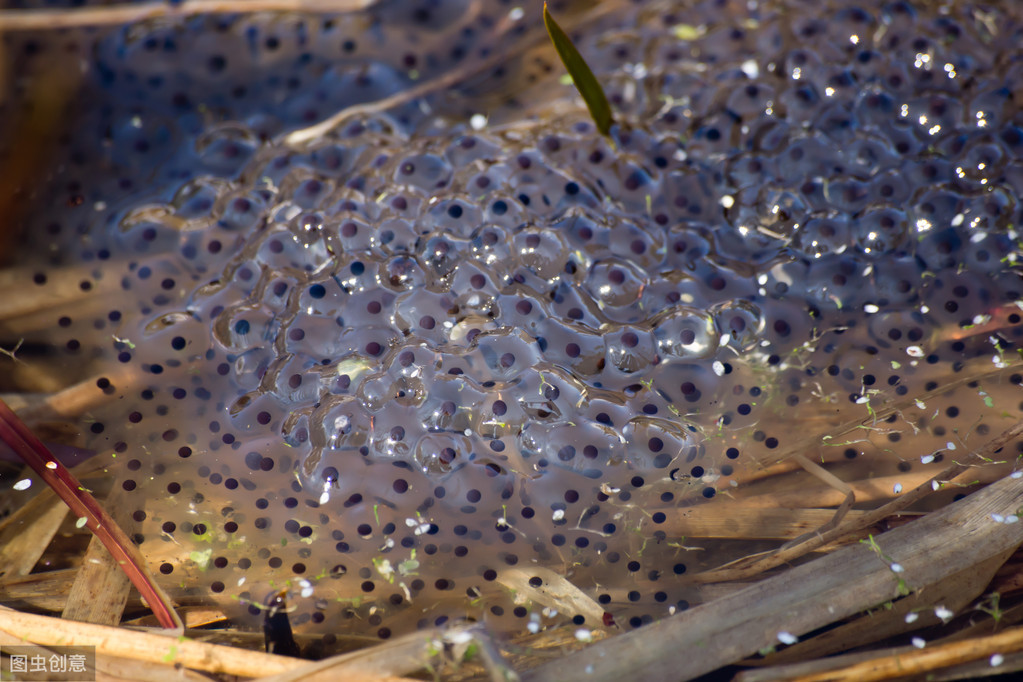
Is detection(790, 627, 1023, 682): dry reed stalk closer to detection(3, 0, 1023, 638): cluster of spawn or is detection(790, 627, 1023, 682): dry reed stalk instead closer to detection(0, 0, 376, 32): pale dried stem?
detection(3, 0, 1023, 638): cluster of spawn

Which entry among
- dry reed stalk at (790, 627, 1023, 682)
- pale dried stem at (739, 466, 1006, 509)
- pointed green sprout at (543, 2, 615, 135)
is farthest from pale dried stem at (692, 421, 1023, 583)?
pointed green sprout at (543, 2, 615, 135)

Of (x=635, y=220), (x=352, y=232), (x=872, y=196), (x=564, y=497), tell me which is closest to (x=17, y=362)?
(x=352, y=232)

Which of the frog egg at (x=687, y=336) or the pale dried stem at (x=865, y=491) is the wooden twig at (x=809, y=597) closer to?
the pale dried stem at (x=865, y=491)

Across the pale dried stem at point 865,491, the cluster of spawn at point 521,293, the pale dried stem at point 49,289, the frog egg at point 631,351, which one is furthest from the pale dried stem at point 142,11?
the pale dried stem at point 865,491

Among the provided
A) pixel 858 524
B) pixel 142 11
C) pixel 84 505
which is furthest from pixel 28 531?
pixel 858 524

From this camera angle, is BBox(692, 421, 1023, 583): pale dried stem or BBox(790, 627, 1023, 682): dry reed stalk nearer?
BBox(790, 627, 1023, 682): dry reed stalk

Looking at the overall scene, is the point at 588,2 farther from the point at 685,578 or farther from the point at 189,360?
the point at 685,578
